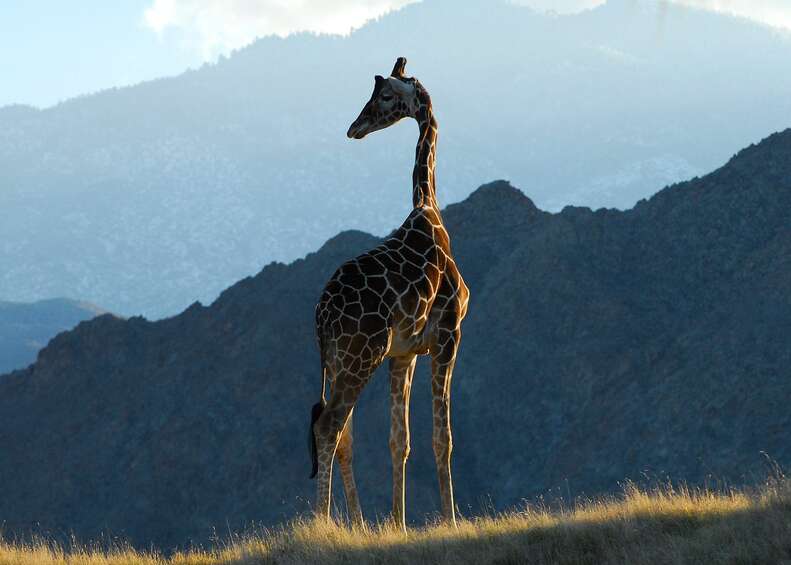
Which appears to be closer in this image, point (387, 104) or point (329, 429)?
point (329, 429)

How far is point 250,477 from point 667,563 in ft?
160

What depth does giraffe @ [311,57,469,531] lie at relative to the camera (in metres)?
12.5

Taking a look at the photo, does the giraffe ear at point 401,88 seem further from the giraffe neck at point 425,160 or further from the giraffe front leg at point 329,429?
the giraffe front leg at point 329,429

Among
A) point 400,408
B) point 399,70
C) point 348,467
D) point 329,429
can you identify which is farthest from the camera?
point 399,70

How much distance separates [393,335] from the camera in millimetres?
12812

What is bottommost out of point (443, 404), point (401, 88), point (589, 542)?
point (589, 542)

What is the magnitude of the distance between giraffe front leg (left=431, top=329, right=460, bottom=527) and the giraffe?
11mm

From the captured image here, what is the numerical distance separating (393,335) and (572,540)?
2981 mm

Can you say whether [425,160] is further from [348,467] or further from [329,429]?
[348,467]

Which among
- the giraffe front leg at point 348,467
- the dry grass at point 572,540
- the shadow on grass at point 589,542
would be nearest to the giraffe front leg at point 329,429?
the giraffe front leg at point 348,467

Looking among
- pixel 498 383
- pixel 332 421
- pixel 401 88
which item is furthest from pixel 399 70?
pixel 498 383

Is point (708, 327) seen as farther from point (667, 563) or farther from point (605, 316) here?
point (667, 563)

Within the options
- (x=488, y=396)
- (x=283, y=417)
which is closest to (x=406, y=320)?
(x=488, y=396)

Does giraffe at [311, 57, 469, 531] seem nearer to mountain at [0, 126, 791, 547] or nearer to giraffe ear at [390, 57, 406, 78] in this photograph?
giraffe ear at [390, 57, 406, 78]
